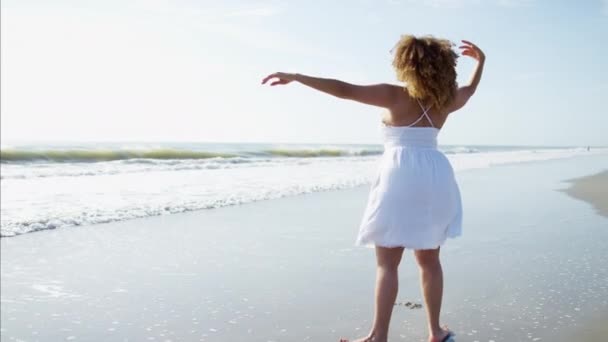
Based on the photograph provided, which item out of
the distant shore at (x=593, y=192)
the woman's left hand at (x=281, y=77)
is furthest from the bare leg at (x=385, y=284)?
the distant shore at (x=593, y=192)

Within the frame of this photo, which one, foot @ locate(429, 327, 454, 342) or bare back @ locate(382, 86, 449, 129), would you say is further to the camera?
foot @ locate(429, 327, 454, 342)

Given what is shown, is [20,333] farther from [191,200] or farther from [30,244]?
[191,200]

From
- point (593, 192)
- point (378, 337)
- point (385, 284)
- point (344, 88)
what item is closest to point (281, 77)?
point (344, 88)

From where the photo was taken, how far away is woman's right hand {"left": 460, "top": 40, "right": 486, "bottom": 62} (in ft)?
11.7

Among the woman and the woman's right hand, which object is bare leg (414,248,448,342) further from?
the woman's right hand

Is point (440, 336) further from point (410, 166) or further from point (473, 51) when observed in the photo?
point (473, 51)

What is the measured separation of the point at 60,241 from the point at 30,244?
0.36 m

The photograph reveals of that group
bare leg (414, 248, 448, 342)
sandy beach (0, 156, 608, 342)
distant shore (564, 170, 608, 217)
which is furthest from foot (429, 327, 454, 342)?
distant shore (564, 170, 608, 217)

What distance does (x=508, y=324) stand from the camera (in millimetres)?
3566

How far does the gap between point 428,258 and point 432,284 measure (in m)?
0.16

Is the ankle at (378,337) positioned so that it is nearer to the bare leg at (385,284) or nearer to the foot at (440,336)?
the bare leg at (385,284)

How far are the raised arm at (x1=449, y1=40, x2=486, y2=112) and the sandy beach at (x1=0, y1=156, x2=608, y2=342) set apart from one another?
146 centimetres

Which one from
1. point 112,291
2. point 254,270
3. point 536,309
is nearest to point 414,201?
point 536,309

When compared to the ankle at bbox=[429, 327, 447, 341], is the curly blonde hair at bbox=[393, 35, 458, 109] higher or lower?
higher
